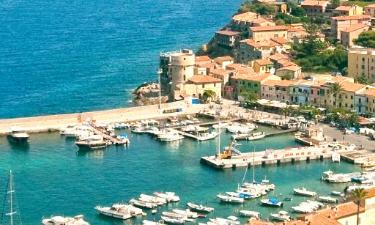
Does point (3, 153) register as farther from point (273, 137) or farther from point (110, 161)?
point (273, 137)

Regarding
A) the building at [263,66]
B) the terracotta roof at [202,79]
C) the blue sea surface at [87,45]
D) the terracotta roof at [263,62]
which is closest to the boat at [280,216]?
the terracotta roof at [202,79]

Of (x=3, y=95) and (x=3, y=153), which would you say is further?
(x=3, y=95)

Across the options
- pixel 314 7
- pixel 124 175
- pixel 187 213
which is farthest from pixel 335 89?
pixel 314 7

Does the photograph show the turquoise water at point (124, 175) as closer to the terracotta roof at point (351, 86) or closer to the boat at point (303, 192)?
the boat at point (303, 192)

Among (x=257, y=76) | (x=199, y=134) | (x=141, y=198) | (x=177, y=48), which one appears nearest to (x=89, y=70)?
(x=177, y=48)

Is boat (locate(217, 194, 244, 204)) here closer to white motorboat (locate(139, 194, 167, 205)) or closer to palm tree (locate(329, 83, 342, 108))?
white motorboat (locate(139, 194, 167, 205))

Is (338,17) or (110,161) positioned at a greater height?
(338,17)
